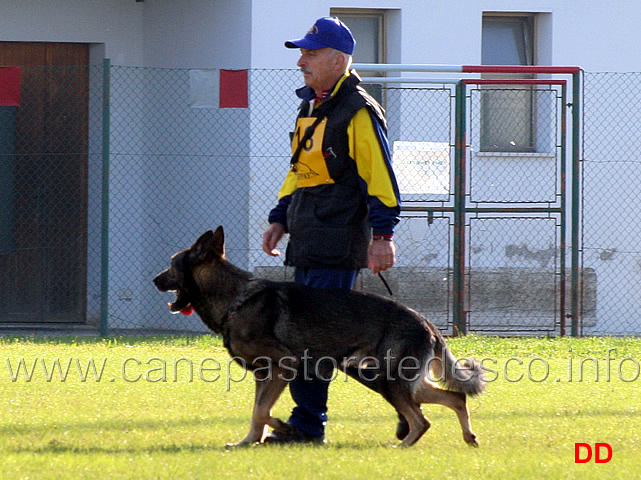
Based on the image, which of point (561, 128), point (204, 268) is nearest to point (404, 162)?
point (561, 128)

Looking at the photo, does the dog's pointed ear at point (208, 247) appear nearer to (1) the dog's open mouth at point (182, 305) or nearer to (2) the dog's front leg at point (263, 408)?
(1) the dog's open mouth at point (182, 305)

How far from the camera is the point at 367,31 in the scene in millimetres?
13227

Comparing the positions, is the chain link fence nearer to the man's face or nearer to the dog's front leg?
the man's face

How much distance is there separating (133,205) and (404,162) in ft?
10.9

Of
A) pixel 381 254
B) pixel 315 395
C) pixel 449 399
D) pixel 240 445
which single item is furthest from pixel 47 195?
pixel 449 399

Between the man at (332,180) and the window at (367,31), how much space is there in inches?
289

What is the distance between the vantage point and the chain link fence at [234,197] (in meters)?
12.2

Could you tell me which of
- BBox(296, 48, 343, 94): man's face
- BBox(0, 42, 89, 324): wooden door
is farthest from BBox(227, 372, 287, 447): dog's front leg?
BBox(0, 42, 89, 324): wooden door

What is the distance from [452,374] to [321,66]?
67.2 inches

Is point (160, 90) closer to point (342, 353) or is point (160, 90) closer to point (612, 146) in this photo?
point (612, 146)

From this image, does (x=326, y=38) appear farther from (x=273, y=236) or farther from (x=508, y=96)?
(x=508, y=96)

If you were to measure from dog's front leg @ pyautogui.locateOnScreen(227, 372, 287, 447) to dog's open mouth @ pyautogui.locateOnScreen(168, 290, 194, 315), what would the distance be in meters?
→ 0.59

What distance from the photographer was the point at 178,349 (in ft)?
33.4

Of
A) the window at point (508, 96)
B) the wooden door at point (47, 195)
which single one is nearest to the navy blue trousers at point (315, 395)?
the window at point (508, 96)
